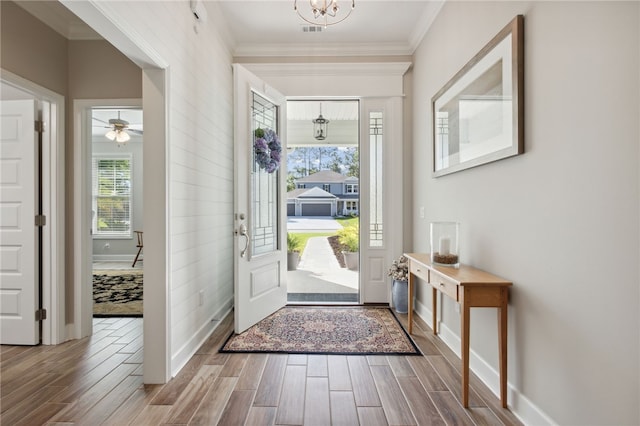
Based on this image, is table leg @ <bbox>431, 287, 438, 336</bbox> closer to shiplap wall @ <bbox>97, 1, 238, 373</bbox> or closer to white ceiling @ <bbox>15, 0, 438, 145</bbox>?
shiplap wall @ <bbox>97, 1, 238, 373</bbox>

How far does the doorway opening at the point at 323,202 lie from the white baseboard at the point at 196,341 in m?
0.96

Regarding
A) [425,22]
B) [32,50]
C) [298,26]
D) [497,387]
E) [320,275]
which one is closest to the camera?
[497,387]

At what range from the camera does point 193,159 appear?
2600mm

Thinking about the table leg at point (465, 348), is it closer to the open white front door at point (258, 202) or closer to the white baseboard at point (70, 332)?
the open white front door at point (258, 202)

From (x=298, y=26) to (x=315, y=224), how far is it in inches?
224

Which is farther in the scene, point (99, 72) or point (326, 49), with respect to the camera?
point (326, 49)

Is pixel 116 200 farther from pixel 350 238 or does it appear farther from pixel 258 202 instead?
pixel 258 202

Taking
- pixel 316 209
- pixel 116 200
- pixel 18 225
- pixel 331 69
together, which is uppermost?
pixel 331 69

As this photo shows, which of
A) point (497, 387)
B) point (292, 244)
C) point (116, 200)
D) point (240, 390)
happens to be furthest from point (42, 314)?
point (116, 200)

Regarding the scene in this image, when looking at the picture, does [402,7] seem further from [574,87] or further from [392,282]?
[392,282]

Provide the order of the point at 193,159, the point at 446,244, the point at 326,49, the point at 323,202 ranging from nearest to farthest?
the point at 446,244 → the point at 193,159 → the point at 326,49 → the point at 323,202

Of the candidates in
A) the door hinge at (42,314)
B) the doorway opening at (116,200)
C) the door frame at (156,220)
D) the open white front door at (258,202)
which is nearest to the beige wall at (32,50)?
the door frame at (156,220)

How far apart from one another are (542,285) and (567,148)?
0.67 metres

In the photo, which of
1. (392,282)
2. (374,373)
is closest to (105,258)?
(392,282)
